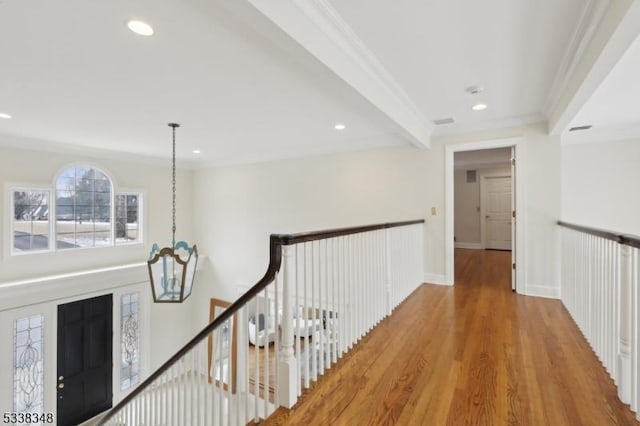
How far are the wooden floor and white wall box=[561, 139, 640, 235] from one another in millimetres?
2429

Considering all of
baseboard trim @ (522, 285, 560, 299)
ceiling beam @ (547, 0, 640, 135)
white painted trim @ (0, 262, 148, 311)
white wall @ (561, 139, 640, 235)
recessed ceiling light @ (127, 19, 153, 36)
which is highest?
recessed ceiling light @ (127, 19, 153, 36)

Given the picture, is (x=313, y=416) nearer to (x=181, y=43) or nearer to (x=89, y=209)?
(x=181, y=43)

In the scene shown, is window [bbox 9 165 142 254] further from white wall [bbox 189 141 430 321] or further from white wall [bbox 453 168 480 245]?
white wall [bbox 453 168 480 245]

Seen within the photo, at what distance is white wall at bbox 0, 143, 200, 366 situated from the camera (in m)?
4.72

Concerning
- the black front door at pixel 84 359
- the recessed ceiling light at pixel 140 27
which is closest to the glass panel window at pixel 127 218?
the black front door at pixel 84 359

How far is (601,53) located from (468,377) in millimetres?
2264

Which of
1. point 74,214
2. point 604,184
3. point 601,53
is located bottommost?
point 74,214

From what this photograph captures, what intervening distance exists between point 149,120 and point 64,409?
493 centimetres

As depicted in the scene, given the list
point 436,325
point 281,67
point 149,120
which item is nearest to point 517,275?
point 436,325

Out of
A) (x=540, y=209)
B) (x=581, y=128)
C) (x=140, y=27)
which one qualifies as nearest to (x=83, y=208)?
(x=140, y=27)

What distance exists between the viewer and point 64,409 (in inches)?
196

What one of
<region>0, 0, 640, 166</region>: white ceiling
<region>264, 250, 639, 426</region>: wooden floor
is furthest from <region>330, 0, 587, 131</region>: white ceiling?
<region>264, 250, 639, 426</region>: wooden floor

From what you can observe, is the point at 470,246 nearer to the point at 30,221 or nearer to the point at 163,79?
the point at 163,79

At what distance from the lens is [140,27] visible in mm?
1976
